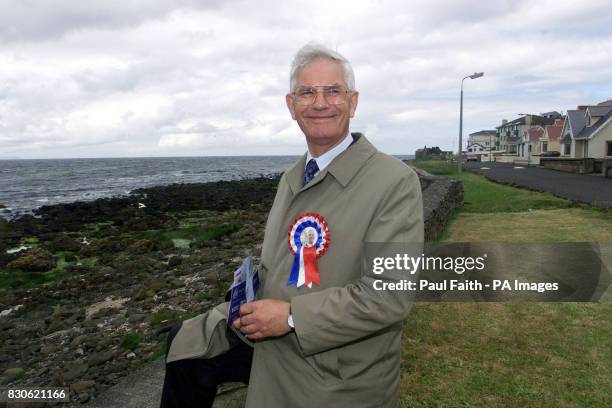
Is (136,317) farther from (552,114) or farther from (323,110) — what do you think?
(552,114)

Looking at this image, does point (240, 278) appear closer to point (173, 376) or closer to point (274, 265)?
point (274, 265)

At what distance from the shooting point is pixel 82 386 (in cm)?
575

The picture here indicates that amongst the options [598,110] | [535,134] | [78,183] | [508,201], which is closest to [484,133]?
[535,134]

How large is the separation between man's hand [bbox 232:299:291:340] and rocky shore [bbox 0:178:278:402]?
14.6 feet

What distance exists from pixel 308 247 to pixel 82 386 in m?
5.07

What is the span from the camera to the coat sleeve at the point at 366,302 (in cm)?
183

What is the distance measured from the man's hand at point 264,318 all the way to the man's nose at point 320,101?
0.92 m

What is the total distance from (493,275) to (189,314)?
4887 mm

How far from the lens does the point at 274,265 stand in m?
2.23

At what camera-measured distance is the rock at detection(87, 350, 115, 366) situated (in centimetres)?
650

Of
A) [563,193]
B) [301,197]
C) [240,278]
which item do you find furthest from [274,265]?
[563,193]

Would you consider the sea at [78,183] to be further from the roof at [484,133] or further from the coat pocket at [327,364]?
the roof at [484,133]

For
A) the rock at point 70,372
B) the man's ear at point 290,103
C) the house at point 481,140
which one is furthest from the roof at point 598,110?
the house at point 481,140

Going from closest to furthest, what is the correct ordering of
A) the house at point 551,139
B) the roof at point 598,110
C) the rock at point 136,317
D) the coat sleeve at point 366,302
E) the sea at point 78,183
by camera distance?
1. the coat sleeve at point 366,302
2. the rock at point 136,317
3. the sea at point 78,183
4. the roof at point 598,110
5. the house at point 551,139
